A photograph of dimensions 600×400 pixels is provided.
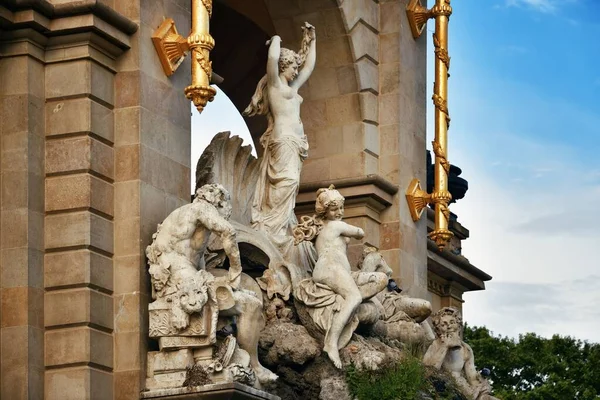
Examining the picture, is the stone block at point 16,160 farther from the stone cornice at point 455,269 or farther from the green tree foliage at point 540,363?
the green tree foliage at point 540,363

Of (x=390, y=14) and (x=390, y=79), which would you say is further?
(x=390, y=14)

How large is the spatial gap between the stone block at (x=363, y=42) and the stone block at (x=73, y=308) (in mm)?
8660

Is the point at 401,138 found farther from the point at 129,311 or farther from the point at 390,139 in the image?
the point at 129,311

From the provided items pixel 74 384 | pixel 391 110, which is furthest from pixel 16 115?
pixel 391 110

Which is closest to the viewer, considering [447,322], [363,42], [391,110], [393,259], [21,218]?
[21,218]

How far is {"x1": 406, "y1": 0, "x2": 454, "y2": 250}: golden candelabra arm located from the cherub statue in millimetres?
2367

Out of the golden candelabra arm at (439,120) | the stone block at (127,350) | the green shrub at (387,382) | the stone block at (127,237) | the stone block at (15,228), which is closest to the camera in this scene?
the stone block at (15,228)

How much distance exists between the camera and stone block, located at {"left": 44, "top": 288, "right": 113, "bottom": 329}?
24484mm

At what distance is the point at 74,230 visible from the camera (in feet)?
81.2

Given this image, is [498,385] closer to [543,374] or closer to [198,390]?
[543,374]

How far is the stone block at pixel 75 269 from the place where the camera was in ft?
80.7

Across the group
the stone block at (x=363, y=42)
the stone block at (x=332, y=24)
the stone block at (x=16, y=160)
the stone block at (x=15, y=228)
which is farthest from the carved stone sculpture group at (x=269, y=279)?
the stone block at (x=363, y=42)

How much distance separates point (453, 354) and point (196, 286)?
6760mm

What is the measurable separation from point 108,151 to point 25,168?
1112 millimetres
